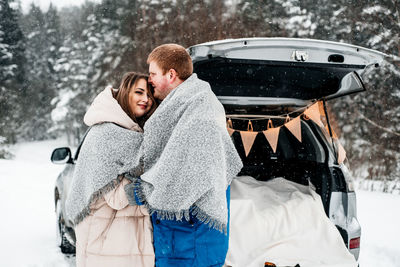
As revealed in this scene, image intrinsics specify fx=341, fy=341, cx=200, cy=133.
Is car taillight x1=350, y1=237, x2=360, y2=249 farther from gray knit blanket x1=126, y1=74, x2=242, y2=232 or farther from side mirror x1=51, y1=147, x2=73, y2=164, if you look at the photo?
side mirror x1=51, y1=147, x2=73, y2=164

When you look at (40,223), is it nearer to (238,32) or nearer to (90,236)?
(90,236)

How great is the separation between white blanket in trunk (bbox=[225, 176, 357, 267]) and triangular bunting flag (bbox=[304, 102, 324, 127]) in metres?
0.69

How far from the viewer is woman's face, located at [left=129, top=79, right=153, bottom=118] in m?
2.23

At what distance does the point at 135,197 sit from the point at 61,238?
2708 mm

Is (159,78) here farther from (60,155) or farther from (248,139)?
(60,155)

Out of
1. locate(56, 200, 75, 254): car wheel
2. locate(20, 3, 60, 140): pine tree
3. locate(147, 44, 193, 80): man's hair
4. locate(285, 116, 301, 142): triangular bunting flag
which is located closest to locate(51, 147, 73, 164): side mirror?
locate(56, 200, 75, 254): car wheel

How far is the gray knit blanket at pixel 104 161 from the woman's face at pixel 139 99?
317 millimetres

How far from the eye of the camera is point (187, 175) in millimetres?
1558

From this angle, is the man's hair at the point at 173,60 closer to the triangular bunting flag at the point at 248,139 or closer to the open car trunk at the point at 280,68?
the open car trunk at the point at 280,68

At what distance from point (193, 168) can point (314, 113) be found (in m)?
2.04

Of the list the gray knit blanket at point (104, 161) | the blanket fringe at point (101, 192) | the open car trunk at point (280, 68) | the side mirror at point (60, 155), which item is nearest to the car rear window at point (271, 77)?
the open car trunk at point (280, 68)

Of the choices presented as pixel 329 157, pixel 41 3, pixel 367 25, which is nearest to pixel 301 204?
pixel 329 157

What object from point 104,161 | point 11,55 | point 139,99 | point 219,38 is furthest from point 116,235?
point 11,55

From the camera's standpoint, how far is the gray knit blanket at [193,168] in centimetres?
155
